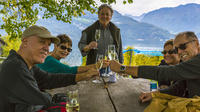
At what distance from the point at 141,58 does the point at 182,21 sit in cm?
16325

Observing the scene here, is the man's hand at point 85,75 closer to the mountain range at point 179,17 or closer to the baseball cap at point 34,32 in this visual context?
the baseball cap at point 34,32

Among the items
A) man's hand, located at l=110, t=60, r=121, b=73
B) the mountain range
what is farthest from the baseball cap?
the mountain range

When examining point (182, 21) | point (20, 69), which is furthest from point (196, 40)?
point (182, 21)

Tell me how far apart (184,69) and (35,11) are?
5.25 meters

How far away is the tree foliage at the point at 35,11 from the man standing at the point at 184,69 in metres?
2.64

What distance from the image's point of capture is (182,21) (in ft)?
472

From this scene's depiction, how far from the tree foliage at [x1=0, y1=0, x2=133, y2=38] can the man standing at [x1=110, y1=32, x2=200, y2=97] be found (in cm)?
264

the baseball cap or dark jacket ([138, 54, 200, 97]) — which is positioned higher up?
the baseball cap

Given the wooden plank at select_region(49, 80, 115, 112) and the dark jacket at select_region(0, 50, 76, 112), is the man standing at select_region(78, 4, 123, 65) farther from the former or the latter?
the dark jacket at select_region(0, 50, 76, 112)

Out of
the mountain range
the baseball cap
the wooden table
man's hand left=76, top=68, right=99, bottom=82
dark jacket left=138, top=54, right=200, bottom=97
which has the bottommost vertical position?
the wooden table

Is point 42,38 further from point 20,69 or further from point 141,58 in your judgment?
point 141,58

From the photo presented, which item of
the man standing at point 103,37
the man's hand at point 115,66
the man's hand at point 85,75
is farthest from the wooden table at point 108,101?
the man standing at point 103,37

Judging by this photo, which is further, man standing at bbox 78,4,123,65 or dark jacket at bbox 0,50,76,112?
man standing at bbox 78,4,123,65

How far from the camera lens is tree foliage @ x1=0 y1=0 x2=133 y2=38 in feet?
13.5
